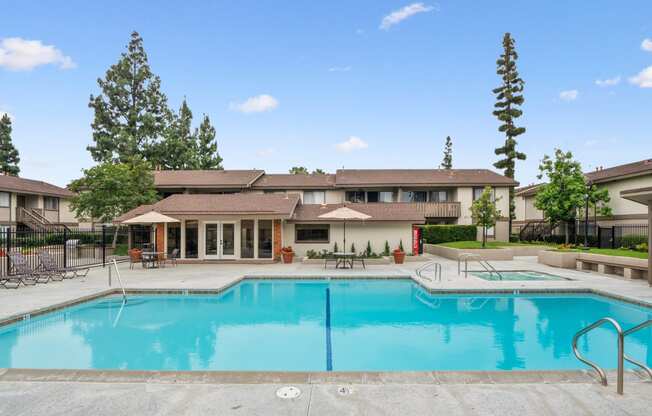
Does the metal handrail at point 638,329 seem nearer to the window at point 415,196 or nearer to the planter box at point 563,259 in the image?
the planter box at point 563,259

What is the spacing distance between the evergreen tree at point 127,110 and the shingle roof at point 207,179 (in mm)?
6970

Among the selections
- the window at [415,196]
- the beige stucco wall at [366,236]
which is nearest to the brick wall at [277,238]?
the beige stucco wall at [366,236]

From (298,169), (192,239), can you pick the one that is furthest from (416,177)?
(298,169)

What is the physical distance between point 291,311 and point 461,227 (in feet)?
71.5

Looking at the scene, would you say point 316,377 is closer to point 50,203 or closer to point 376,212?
point 376,212

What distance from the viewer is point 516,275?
17.0 meters

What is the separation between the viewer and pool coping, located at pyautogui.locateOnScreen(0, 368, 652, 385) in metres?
5.01

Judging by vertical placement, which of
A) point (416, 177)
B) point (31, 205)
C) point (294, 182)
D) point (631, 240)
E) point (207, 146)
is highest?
point (207, 146)

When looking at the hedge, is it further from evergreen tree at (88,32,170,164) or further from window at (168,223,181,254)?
evergreen tree at (88,32,170,164)

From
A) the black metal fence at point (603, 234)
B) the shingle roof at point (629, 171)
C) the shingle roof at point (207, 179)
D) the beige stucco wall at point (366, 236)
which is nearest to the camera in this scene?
the beige stucco wall at point (366, 236)

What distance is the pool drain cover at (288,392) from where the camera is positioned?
4.57m

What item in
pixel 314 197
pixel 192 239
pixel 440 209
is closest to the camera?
pixel 192 239

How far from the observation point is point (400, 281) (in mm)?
15906

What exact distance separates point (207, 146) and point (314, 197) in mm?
21165
